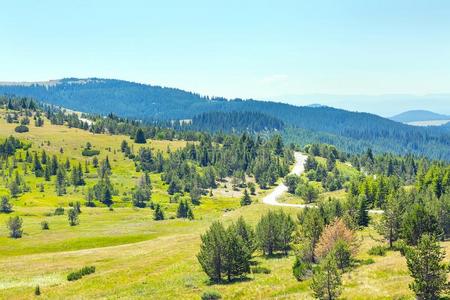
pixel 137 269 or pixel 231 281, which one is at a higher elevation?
pixel 231 281

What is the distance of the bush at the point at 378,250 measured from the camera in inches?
2584

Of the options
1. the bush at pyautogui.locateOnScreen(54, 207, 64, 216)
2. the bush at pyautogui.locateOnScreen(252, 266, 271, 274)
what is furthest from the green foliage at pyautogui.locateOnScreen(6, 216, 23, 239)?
the bush at pyautogui.locateOnScreen(252, 266, 271, 274)

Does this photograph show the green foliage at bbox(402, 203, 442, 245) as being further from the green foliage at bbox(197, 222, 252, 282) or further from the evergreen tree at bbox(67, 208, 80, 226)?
the evergreen tree at bbox(67, 208, 80, 226)

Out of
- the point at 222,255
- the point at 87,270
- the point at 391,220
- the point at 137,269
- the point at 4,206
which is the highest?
the point at 391,220

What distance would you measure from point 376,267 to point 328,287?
15845 mm

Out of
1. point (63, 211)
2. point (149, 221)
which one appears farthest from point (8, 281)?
point (63, 211)

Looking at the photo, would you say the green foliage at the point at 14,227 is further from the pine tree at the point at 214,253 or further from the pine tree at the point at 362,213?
the pine tree at the point at 362,213

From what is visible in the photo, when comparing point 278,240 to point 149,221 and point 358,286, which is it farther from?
point 149,221

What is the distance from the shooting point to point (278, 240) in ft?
244

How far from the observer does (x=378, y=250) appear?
66.2 meters

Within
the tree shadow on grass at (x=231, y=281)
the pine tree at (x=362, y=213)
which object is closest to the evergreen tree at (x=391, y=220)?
the pine tree at (x=362, y=213)

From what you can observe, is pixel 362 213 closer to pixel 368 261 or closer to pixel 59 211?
pixel 368 261

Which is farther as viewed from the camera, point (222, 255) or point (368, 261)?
point (368, 261)

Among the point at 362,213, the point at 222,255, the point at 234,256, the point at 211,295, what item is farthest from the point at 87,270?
the point at 362,213
